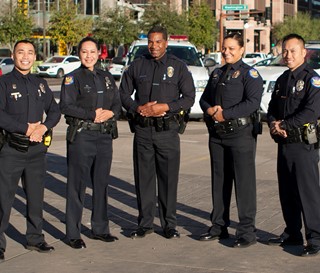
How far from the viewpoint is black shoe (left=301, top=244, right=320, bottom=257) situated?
691 cm

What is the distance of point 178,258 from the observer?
6922 millimetres

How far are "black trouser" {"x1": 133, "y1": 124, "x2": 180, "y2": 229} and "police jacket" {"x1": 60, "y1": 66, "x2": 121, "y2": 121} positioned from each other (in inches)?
20.8

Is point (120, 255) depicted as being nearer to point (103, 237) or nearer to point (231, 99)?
point (103, 237)

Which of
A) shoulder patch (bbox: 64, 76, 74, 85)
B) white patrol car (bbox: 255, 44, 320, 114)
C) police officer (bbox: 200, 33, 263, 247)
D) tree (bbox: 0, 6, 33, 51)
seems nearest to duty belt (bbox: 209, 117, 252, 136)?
police officer (bbox: 200, 33, 263, 247)

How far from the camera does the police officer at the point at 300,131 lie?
6914mm

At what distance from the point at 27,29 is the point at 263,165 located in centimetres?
4823

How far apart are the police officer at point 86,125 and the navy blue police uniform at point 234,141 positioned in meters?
0.91

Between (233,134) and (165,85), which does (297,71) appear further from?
(165,85)

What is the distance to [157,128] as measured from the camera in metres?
7.55

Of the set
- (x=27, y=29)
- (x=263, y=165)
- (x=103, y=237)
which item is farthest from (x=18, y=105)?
(x=27, y=29)

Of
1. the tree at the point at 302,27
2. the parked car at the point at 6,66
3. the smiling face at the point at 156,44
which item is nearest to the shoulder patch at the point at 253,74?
the smiling face at the point at 156,44

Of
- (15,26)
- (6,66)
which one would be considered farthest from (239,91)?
(15,26)

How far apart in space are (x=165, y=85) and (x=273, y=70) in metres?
11.6

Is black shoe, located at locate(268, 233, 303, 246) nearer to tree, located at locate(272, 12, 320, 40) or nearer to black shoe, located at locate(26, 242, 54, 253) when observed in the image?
black shoe, located at locate(26, 242, 54, 253)
